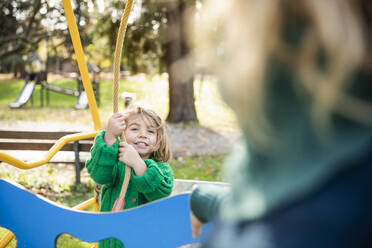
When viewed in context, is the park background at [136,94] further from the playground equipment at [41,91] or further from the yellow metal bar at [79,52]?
the yellow metal bar at [79,52]

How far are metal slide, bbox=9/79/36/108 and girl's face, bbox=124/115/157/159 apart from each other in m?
11.5

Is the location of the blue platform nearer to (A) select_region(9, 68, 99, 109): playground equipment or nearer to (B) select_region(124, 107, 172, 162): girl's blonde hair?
(B) select_region(124, 107, 172, 162): girl's blonde hair

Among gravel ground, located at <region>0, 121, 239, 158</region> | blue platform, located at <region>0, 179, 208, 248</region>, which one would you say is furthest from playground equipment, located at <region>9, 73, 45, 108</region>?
blue platform, located at <region>0, 179, 208, 248</region>

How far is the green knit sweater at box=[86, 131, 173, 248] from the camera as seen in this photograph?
5.42 ft

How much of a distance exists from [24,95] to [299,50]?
1387cm

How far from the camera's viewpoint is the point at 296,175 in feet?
2.13

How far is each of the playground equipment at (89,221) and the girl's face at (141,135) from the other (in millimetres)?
449

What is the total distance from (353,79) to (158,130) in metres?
1.39

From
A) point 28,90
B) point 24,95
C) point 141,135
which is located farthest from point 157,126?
point 28,90

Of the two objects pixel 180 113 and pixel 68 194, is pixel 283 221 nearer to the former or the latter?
pixel 68 194

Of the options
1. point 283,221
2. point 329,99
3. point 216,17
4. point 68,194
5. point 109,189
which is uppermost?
point 216,17

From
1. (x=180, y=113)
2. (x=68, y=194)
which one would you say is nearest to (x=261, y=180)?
(x=68, y=194)

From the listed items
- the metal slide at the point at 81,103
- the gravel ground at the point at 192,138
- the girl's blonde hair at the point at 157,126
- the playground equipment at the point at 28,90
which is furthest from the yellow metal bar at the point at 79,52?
the playground equipment at the point at 28,90

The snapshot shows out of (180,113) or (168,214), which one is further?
(180,113)
